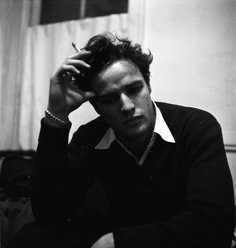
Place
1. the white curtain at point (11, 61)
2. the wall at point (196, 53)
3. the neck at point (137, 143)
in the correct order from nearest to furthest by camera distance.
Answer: the neck at point (137, 143)
the wall at point (196, 53)
the white curtain at point (11, 61)

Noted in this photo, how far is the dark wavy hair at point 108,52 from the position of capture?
1.13 m

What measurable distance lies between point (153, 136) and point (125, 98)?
181 millimetres

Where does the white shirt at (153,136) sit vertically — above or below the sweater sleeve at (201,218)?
above

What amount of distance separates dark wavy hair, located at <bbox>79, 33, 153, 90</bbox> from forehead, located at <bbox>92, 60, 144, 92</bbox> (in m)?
0.02

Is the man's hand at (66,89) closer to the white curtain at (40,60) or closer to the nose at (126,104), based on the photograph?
the nose at (126,104)

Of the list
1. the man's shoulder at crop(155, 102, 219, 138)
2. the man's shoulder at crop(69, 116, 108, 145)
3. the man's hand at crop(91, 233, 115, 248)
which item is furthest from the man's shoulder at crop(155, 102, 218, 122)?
the man's hand at crop(91, 233, 115, 248)

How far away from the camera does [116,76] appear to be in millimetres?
1093

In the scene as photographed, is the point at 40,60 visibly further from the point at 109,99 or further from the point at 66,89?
the point at 109,99

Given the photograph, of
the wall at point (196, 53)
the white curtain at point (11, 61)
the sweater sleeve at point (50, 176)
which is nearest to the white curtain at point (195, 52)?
the wall at point (196, 53)

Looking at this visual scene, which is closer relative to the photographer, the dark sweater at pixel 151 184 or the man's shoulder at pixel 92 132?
the dark sweater at pixel 151 184

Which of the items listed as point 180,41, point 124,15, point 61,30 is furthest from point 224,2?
point 61,30

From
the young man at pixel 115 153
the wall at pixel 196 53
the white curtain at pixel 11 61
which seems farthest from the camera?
the white curtain at pixel 11 61

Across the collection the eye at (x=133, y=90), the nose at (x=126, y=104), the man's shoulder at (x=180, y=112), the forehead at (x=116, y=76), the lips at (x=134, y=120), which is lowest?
the lips at (x=134, y=120)

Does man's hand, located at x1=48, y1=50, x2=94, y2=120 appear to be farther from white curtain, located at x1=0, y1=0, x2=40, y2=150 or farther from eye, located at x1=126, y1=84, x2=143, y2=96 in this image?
white curtain, located at x1=0, y1=0, x2=40, y2=150
